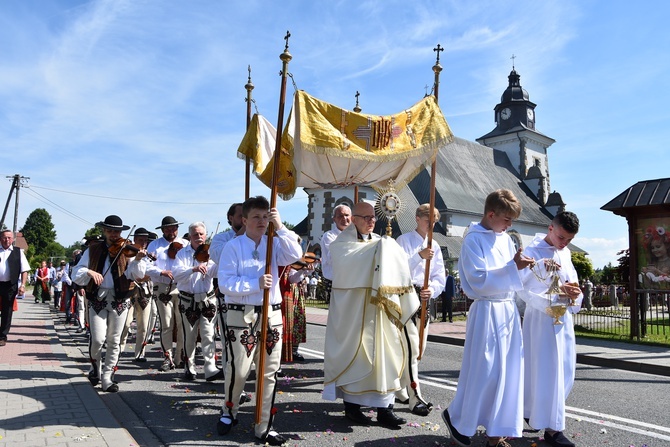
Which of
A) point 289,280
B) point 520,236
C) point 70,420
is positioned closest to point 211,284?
point 289,280

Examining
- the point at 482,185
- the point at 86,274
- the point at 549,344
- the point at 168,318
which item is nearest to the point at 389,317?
the point at 549,344

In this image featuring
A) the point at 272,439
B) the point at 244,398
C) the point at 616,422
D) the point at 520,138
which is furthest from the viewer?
the point at 520,138

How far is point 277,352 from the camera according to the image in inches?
190

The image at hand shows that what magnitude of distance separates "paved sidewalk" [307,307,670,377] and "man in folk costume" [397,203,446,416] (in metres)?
5.14

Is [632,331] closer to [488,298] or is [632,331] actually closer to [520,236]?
[488,298]

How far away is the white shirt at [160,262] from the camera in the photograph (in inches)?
316

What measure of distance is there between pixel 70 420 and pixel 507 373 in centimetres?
390

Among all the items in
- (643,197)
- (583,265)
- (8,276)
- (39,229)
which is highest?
(39,229)

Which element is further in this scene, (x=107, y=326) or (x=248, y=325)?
(x=107, y=326)

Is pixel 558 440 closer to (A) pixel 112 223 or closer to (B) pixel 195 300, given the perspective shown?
(B) pixel 195 300

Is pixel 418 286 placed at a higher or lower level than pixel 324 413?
higher

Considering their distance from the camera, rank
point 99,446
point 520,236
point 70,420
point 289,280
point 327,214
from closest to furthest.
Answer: point 99,446
point 70,420
point 289,280
point 327,214
point 520,236

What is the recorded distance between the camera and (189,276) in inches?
297

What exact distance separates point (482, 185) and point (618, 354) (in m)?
36.7
